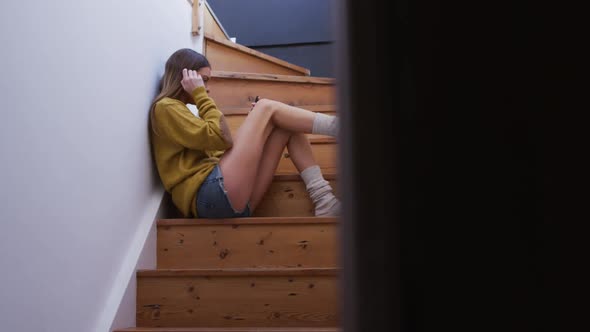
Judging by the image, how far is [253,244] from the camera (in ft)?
5.57

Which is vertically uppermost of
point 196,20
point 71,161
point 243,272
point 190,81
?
point 196,20

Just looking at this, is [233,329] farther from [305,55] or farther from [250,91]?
Result: [305,55]

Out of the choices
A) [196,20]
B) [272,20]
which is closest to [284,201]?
[196,20]

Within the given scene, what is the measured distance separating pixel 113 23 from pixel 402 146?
56.2 inches

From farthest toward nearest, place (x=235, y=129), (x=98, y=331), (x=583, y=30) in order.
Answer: (x=235, y=129), (x=98, y=331), (x=583, y=30)

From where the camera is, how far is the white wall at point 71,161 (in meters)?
1.04

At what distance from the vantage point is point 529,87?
0.78ft

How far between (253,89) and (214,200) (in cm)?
78

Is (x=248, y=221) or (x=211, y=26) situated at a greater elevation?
(x=211, y=26)

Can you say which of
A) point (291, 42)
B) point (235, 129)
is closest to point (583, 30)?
point (235, 129)

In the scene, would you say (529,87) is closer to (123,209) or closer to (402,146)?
(402,146)

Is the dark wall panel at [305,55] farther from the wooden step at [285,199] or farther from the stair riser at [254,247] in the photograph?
the stair riser at [254,247]

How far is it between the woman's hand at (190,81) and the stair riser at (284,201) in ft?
1.33

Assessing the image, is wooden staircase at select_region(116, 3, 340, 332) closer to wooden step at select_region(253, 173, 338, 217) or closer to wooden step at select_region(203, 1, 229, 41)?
wooden step at select_region(253, 173, 338, 217)
